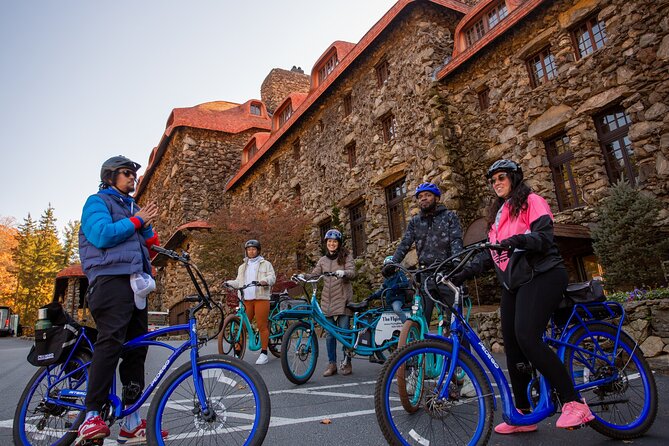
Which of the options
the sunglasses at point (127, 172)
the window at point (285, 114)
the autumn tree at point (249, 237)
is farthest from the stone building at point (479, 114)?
the sunglasses at point (127, 172)

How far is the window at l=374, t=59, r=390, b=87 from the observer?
14016 mm

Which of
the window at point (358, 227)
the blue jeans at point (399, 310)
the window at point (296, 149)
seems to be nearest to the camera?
the blue jeans at point (399, 310)

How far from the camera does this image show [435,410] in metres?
2.40

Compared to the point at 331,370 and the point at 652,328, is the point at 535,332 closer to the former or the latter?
the point at 331,370

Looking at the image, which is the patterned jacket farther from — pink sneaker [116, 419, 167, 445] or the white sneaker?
pink sneaker [116, 419, 167, 445]

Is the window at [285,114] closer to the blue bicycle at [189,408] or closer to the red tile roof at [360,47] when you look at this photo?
the red tile roof at [360,47]

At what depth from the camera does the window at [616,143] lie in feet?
28.6

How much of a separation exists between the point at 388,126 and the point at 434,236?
988 cm

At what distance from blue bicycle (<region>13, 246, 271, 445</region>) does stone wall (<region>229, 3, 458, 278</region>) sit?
31.9 feet

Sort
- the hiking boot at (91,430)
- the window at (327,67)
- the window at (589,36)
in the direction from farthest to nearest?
1. the window at (327,67)
2. the window at (589,36)
3. the hiking boot at (91,430)

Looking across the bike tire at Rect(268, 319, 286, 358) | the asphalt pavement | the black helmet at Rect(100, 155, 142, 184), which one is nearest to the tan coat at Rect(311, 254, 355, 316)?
the asphalt pavement

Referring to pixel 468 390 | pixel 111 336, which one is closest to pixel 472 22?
pixel 468 390

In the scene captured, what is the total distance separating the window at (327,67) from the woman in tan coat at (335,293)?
13031mm

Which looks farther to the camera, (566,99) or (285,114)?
(285,114)
